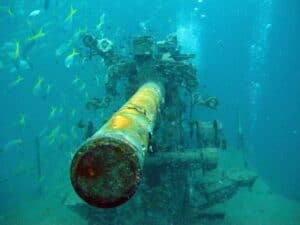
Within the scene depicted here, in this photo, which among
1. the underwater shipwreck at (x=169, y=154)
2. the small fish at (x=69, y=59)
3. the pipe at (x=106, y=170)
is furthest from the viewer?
the small fish at (x=69, y=59)

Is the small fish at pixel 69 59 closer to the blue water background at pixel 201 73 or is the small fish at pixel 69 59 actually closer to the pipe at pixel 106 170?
the blue water background at pixel 201 73

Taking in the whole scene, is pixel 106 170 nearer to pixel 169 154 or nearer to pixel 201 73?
pixel 169 154

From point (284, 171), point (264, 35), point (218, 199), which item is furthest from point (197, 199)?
point (264, 35)

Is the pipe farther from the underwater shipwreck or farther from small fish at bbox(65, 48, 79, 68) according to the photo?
small fish at bbox(65, 48, 79, 68)

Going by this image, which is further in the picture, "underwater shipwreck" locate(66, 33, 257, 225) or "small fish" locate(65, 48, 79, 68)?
"small fish" locate(65, 48, 79, 68)

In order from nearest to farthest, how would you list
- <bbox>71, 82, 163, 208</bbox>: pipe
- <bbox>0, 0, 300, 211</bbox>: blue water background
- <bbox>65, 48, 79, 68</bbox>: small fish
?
1. <bbox>71, 82, 163, 208</bbox>: pipe
2. <bbox>65, 48, 79, 68</bbox>: small fish
3. <bbox>0, 0, 300, 211</bbox>: blue water background

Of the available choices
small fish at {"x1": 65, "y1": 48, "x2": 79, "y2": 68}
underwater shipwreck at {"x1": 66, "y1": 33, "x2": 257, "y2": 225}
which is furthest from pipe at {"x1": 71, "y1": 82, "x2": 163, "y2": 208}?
small fish at {"x1": 65, "y1": 48, "x2": 79, "y2": 68}

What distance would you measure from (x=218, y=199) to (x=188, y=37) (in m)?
39.0

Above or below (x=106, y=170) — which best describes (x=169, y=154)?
above

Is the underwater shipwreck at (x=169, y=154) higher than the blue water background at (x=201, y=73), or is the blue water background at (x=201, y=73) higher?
the blue water background at (x=201, y=73)

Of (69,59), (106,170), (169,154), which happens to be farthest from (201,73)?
(106,170)

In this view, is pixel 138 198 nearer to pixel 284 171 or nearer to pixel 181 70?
pixel 181 70

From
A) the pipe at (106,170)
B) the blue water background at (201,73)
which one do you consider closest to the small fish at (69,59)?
the blue water background at (201,73)

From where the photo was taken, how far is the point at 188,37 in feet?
156
